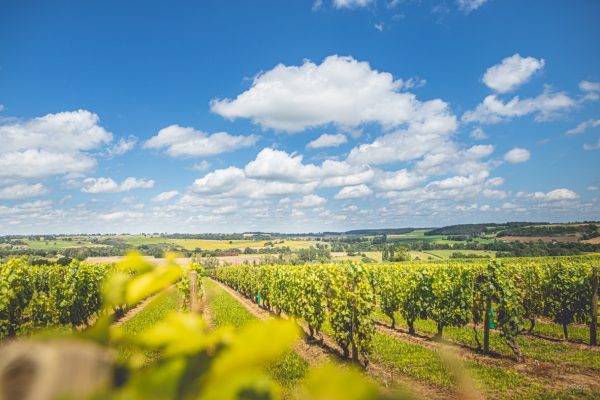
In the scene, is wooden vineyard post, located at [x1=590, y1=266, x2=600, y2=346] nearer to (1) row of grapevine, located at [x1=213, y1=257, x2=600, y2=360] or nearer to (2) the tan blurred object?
(1) row of grapevine, located at [x1=213, y1=257, x2=600, y2=360]

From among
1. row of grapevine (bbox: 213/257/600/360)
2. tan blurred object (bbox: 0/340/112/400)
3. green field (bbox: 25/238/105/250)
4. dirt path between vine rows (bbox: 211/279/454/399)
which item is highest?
tan blurred object (bbox: 0/340/112/400)

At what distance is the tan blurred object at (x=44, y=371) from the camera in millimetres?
505

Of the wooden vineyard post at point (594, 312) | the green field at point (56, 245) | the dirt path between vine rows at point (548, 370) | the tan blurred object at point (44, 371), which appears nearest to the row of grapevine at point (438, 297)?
the wooden vineyard post at point (594, 312)

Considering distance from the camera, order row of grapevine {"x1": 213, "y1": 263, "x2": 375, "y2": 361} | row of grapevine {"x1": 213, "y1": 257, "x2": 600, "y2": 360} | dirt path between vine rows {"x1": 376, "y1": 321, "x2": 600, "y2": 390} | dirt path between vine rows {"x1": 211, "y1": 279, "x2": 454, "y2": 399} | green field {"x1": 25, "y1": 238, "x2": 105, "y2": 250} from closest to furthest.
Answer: dirt path between vine rows {"x1": 211, "y1": 279, "x2": 454, "y2": 399}
dirt path between vine rows {"x1": 376, "y1": 321, "x2": 600, "y2": 390}
row of grapevine {"x1": 213, "y1": 263, "x2": 375, "y2": 361}
row of grapevine {"x1": 213, "y1": 257, "x2": 600, "y2": 360}
green field {"x1": 25, "y1": 238, "x2": 105, "y2": 250}

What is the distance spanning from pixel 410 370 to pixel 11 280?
1593 cm

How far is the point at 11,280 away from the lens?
14.1 metres

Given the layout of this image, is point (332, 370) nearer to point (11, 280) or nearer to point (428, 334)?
point (11, 280)

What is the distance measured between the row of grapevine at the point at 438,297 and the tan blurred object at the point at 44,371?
13.1 meters

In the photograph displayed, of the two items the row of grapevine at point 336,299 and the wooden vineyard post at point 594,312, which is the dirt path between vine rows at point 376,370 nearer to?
the row of grapevine at point 336,299

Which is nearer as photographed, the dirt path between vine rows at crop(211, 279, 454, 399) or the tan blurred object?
the tan blurred object

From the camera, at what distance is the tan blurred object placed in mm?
505

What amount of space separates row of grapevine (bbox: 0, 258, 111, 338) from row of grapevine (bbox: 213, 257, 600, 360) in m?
11.5

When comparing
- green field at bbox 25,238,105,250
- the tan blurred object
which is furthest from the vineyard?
green field at bbox 25,238,105,250


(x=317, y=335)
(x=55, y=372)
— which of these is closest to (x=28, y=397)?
(x=55, y=372)
